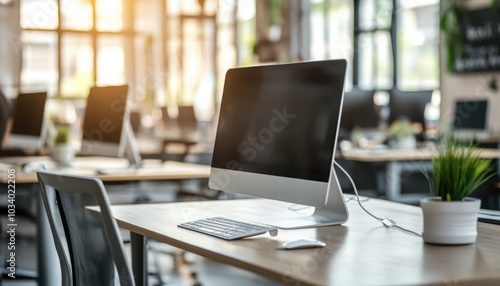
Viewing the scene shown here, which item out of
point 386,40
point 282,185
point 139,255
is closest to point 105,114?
point 139,255

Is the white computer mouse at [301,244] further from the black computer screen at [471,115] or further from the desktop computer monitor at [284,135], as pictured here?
the black computer screen at [471,115]

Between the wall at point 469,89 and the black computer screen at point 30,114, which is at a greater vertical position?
the wall at point 469,89

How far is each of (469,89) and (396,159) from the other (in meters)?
3.38

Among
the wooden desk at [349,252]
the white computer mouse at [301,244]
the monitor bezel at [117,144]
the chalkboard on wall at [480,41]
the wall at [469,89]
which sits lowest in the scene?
the wooden desk at [349,252]

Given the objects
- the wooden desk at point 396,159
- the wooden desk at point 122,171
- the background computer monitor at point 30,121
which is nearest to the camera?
the wooden desk at point 122,171

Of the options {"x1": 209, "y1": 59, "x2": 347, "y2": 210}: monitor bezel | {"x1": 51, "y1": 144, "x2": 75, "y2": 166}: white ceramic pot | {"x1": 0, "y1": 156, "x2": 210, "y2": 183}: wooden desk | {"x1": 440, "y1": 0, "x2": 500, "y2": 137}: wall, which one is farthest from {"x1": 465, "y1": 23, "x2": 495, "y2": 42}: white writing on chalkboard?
{"x1": 209, "y1": 59, "x2": 347, "y2": 210}: monitor bezel

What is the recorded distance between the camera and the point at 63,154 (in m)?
5.09

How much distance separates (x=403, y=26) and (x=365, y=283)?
9.08 m

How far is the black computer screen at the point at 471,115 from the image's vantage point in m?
7.43

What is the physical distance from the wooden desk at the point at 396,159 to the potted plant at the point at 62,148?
6.71ft

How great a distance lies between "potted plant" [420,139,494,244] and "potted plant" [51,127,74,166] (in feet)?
11.0

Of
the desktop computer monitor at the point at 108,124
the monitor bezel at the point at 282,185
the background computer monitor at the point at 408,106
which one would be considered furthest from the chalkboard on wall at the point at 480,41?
the monitor bezel at the point at 282,185

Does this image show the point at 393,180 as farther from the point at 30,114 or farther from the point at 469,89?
the point at 30,114

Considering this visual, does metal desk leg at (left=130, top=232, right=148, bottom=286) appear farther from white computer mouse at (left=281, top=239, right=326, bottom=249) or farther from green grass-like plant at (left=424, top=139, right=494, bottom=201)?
green grass-like plant at (left=424, top=139, right=494, bottom=201)
